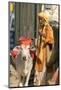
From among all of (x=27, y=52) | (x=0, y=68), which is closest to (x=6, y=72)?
(x=0, y=68)

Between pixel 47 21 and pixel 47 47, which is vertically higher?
pixel 47 21

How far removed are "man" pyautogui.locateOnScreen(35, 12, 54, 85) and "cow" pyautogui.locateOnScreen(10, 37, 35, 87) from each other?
51mm

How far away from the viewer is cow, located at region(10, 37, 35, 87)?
148 cm

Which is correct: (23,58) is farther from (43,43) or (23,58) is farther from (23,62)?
(43,43)

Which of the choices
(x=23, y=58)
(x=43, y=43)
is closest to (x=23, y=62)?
(x=23, y=58)

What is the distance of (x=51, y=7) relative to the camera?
1.54 m

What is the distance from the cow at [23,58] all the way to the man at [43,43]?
51 millimetres

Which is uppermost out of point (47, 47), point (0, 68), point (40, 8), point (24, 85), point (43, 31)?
point (40, 8)

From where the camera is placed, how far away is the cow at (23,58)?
148 centimetres

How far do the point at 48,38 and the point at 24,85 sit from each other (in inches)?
13.8

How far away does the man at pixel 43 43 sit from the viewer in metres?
1.52

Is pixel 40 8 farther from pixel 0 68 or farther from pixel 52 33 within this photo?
pixel 0 68

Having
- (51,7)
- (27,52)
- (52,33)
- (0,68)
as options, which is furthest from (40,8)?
(0,68)

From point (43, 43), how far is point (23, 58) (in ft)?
0.56
